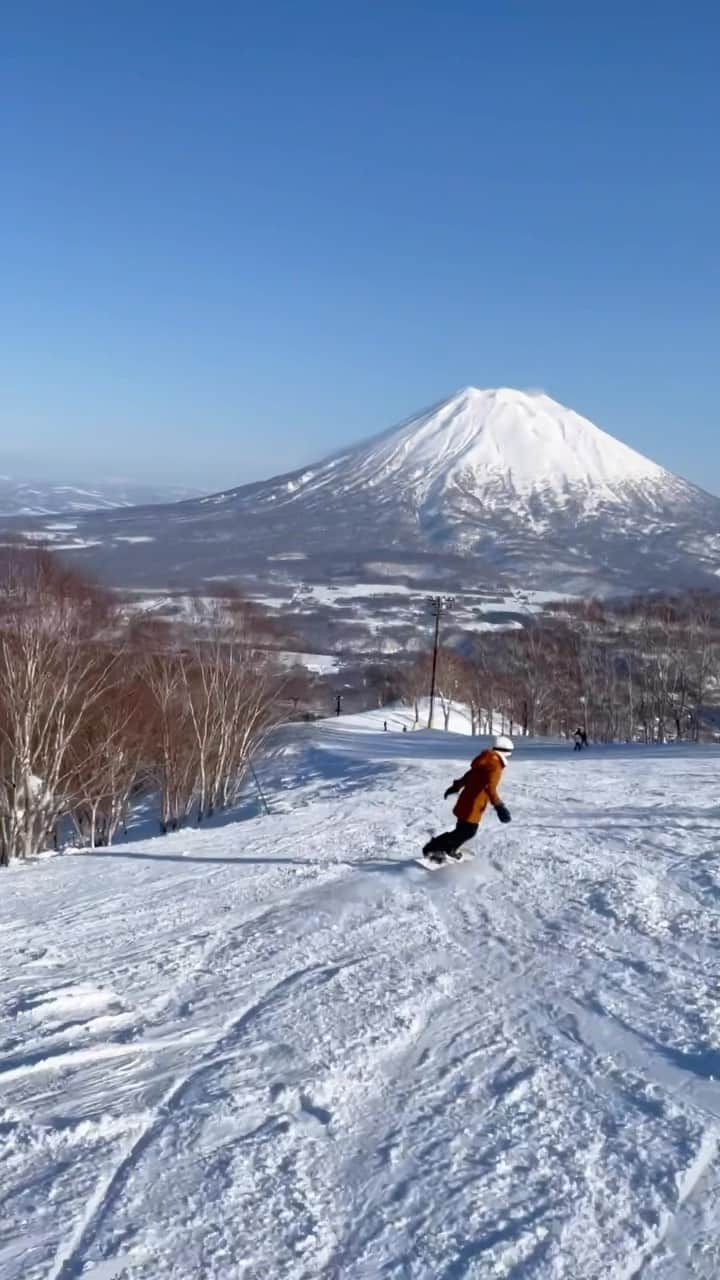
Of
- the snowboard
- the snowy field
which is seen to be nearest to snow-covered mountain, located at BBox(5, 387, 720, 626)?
the snowboard

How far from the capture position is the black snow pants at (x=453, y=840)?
9.83 metres

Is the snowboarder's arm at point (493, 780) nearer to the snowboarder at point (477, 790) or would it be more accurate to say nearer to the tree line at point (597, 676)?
the snowboarder at point (477, 790)

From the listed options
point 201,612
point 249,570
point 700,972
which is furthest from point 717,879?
point 249,570

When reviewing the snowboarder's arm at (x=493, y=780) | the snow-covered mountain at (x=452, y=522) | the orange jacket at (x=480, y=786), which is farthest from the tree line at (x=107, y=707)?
the snow-covered mountain at (x=452, y=522)

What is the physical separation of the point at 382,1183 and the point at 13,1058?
2.43m

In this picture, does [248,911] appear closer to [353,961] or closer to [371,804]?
[353,961]

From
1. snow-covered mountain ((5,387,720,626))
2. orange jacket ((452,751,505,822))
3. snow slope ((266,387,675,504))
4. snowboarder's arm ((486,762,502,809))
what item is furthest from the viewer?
snow slope ((266,387,675,504))

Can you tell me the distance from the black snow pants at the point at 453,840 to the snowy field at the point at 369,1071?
280 millimetres

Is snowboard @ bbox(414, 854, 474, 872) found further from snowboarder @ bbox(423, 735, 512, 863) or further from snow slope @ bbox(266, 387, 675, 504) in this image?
snow slope @ bbox(266, 387, 675, 504)

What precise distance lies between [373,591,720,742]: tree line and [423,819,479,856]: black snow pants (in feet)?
116

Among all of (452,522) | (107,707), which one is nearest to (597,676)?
(107,707)

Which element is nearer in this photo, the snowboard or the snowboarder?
the snowboarder

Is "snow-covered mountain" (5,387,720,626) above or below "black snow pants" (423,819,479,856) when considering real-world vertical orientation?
above

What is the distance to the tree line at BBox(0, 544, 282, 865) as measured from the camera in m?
18.4
